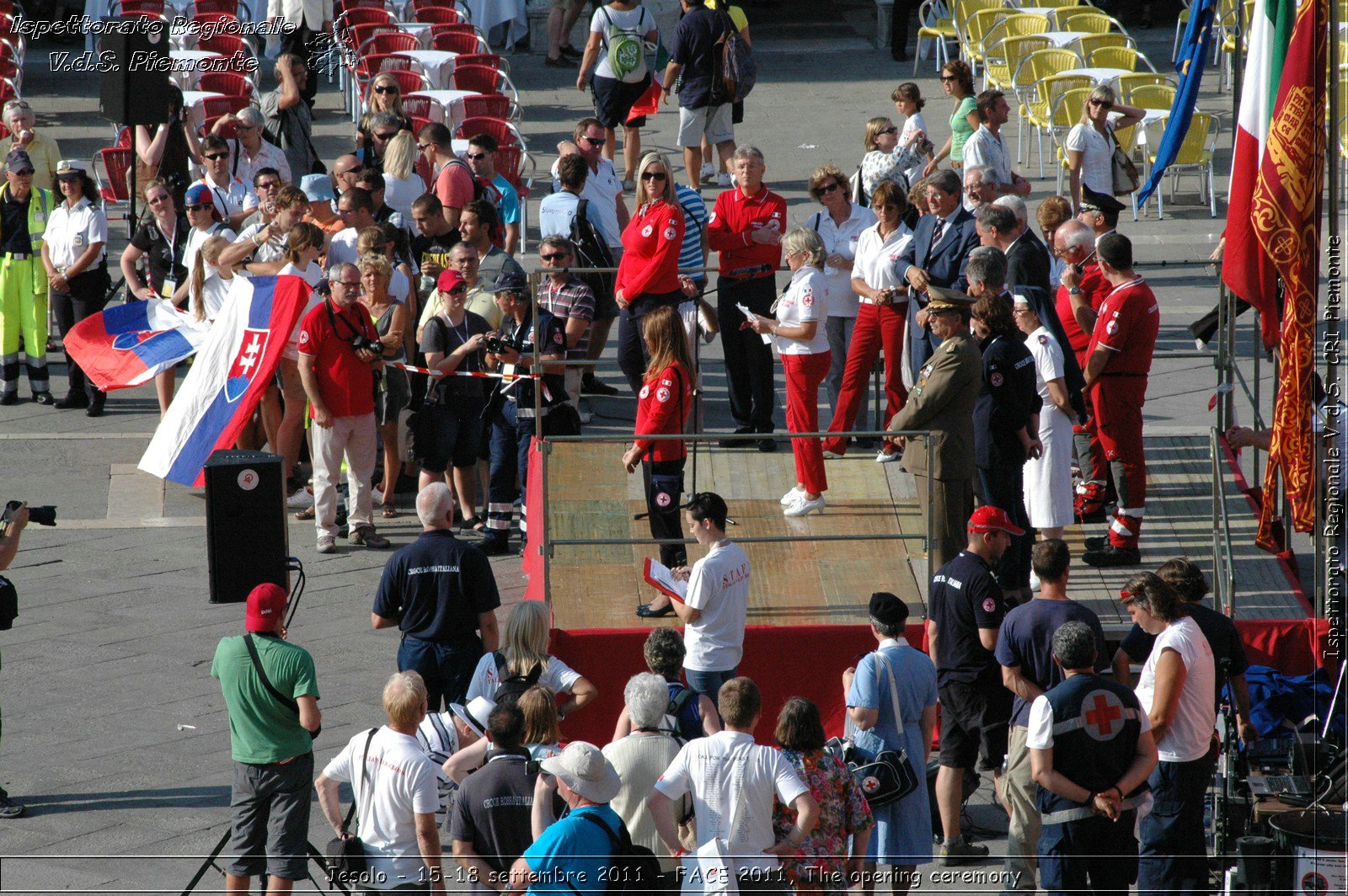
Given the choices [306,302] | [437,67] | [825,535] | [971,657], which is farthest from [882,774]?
[437,67]

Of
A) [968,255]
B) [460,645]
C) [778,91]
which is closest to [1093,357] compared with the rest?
[968,255]

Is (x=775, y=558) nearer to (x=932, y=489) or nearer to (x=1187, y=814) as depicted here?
(x=932, y=489)

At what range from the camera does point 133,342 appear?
1142 centimetres

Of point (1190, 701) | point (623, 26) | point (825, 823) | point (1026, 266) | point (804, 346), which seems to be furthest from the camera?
point (623, 26)

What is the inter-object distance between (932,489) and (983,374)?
84 centimetres

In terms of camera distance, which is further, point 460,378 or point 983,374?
point 460,378

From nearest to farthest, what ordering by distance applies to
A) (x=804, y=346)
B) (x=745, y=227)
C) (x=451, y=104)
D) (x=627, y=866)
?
(x=627, y=866) < (x=804, y=346) < (x=745, y=227) < (x=451, y=104)

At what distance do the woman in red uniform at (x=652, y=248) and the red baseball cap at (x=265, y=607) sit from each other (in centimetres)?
417

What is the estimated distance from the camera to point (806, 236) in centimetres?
982

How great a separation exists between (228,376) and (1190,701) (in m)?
6.16

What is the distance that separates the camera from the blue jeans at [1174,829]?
263 inches

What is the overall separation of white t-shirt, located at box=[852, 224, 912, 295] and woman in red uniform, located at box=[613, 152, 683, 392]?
1.17 metres

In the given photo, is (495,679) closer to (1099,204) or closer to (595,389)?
(1099,204)

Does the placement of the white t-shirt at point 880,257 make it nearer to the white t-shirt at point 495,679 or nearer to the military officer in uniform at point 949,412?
the military officer in uniform at point 949,412
